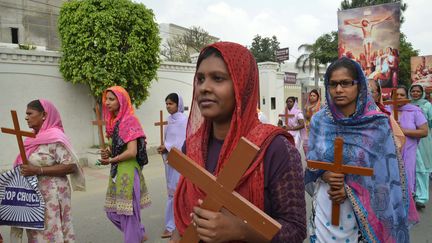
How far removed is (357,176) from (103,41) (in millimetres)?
7151

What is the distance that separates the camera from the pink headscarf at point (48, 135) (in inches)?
122

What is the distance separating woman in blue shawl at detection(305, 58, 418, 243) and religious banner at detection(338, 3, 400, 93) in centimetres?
866

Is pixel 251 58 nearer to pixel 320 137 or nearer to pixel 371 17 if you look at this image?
pixel 320 137

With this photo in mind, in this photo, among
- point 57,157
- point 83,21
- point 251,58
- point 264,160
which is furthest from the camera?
point 83,21

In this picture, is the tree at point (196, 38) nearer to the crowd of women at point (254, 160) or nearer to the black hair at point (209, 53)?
the crowd of women at point (254, 160)

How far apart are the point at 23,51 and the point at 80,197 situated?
158 inches

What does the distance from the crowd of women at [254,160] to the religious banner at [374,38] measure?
21.3ft

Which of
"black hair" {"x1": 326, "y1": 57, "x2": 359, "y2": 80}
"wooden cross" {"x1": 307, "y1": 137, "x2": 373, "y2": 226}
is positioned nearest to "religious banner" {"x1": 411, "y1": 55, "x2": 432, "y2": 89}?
"black hair" {"x1": 326, "y1": 57, "x2": 359, "y2": 80}

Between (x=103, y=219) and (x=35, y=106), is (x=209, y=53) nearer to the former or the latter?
(x=35, y=106)

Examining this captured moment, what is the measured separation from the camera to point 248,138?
1.35m

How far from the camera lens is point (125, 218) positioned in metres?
3.74

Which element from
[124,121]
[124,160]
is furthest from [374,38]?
[124,160]

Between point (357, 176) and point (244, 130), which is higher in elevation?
point (244, 130)

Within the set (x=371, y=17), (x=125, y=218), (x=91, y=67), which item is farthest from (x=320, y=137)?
(x=371, y=17)
